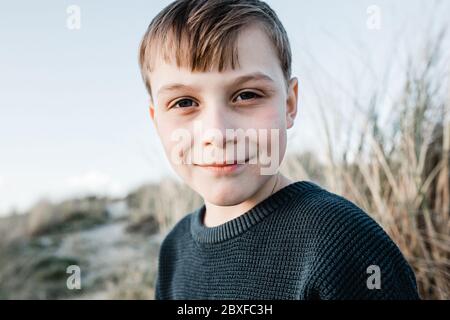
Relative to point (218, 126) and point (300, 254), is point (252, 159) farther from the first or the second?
point (300, 254)

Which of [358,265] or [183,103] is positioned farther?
[183,103]

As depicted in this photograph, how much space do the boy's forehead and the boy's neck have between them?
261mm

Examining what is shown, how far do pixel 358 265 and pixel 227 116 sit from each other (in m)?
0.41

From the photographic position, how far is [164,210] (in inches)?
147

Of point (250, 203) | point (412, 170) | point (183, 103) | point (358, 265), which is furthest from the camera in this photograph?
point (412, 170)

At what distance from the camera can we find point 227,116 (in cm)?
92

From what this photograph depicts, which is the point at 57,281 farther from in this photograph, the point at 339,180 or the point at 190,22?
the point at 190,22

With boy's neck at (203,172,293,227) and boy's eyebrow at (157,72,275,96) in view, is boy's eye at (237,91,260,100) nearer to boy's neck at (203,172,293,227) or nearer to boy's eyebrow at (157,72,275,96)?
boy's eyebrow at (157,72,275,96)

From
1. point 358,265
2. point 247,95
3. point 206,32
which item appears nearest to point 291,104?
point 247,95

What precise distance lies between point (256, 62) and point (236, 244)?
18.0 inches

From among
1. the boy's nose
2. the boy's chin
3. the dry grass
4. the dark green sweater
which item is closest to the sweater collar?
the dark green sweater

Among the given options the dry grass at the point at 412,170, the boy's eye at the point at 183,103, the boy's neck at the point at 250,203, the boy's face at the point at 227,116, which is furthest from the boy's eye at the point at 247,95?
the dry grass at the point at 412,170

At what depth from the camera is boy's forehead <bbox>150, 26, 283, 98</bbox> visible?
0.93 m
